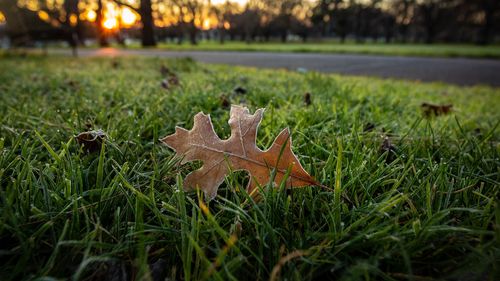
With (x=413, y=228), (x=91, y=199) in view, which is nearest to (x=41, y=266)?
(x=91, y=199)

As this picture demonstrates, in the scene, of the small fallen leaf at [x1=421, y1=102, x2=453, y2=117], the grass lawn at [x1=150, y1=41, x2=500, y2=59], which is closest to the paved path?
the small fallen leaf at [x1=421, y1=102, x2=453, y2=117]

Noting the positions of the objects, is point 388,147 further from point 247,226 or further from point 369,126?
point 247,226

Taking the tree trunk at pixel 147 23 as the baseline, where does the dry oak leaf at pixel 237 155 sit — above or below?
below

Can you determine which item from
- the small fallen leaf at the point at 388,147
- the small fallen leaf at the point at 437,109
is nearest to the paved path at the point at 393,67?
the small fallen leaf at the point at 437,109

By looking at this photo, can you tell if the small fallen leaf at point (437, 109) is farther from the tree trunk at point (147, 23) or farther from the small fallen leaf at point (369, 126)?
the tree trunk at point (147, 23)

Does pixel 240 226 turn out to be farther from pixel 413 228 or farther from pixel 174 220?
pixel 413 228

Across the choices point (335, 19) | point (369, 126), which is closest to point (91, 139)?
point (369, 126)
